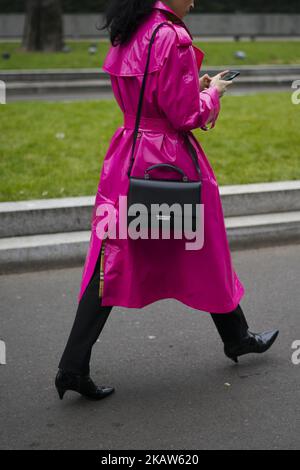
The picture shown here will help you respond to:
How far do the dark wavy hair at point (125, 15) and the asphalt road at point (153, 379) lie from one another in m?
1.59

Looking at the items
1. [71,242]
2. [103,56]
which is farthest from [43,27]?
[71,242]

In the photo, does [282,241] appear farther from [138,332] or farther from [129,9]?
[129,9]

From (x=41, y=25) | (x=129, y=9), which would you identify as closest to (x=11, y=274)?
(x=129, y=9)

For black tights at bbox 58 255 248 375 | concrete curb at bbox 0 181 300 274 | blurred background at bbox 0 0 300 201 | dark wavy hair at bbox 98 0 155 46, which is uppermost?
dark wavy hair at bbox 98 0 155 46

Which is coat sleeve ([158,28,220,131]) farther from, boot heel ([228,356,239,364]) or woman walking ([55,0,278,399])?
boot heel ([228,356,239,364])

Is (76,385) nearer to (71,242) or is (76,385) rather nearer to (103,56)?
(71,242)

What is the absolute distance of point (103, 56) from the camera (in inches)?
746

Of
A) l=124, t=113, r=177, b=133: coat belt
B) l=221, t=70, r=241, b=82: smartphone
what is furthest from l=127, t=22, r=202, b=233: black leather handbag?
l=221, t=70, r=241, b=82: smartphone

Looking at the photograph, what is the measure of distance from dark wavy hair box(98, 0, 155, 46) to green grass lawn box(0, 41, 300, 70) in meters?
13.4

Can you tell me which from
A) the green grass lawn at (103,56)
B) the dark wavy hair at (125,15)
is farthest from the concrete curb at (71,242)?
the green grass lawn at (103,56)

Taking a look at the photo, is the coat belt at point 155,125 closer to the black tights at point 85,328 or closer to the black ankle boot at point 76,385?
the black tights at point 85,328

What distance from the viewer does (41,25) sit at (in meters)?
20.5

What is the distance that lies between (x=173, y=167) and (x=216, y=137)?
17.1ft

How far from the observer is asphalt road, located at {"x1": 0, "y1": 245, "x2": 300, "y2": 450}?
3281 mm
